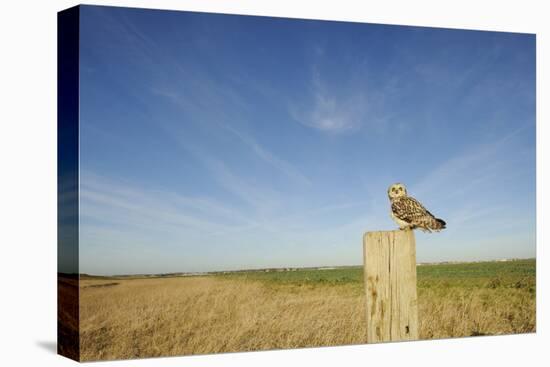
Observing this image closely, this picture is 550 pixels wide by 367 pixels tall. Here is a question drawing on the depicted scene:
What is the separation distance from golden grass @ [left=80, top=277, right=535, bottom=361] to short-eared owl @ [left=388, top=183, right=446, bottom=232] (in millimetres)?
1094

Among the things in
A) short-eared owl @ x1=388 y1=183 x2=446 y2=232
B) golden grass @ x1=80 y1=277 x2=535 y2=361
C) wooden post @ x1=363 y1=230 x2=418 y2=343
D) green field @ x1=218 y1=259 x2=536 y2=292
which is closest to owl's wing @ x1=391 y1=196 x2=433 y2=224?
short-eared owl @ x1=388 y1=183 x2=446 y2=232

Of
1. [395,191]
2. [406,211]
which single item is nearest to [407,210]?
[406,211]

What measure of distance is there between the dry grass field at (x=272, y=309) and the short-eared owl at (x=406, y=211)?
30.6 inches

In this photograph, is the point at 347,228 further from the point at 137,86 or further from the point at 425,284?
the point at 137,86

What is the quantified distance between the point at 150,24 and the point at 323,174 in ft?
10.3

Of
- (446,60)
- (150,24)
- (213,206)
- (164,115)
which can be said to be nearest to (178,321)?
(213,206)

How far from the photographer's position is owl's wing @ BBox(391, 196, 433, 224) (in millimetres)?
14156

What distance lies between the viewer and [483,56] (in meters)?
15.0

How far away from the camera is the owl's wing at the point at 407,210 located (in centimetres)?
1416

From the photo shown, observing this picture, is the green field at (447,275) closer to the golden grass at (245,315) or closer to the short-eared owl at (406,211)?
the golden grass at (245,315)

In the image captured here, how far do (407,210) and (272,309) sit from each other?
2.32m

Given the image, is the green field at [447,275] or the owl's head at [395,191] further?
the owl's head at [395,191]

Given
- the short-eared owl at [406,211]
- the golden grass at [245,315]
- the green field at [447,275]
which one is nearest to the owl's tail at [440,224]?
the short-eared owl at [406,211]

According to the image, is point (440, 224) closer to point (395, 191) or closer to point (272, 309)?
point (395, 191)
